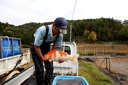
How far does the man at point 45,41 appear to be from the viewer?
404cm

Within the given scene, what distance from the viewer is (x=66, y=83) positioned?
15.5ft

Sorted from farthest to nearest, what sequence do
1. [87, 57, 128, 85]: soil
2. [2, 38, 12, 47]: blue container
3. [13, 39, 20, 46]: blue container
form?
[87, 57, 128, 85]: soil, [13, 39, 20, 46]: blue container, [2, 38, 12, 47]: blue container

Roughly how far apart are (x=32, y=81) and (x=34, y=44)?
5.47 feet

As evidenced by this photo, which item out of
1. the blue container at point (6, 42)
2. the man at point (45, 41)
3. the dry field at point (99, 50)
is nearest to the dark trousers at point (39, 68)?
the man at point (45, 41)

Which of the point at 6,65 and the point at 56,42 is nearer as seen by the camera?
the point at 56,42

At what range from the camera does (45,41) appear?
4.33 metres

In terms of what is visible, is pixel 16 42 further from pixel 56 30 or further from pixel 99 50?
pixel 99 50

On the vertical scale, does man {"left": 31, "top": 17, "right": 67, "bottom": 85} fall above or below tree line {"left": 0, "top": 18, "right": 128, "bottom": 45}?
below

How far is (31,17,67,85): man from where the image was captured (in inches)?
159

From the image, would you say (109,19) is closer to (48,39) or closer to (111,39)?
(111,39)

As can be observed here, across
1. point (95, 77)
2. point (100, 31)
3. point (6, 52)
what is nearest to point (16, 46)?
point (6, 52)

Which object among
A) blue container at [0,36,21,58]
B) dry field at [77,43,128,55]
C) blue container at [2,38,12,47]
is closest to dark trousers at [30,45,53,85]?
blue container at [0,36,21,58]

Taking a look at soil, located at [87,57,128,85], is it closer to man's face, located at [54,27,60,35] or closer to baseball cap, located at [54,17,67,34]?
man's face, located at [54,27,60,35]

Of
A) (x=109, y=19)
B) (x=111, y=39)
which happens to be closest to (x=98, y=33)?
(x=111, y=39)
